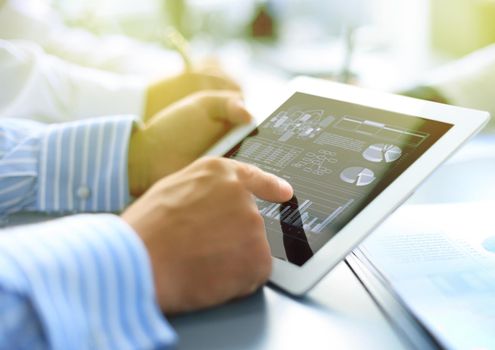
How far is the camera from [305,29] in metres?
2.29

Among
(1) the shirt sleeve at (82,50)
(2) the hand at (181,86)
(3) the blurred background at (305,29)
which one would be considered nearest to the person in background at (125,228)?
(2) the hand at (181,86)

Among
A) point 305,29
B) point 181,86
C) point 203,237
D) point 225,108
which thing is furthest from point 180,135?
point 305,29

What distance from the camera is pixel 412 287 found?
0.37 m

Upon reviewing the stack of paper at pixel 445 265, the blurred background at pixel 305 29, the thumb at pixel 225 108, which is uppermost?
the stack of paper at pixel 445 265

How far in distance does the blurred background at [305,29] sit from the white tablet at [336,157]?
0.79m

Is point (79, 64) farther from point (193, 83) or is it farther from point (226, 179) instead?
point (226, 179)

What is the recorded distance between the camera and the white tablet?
392mm

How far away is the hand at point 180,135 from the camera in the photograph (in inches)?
23.4

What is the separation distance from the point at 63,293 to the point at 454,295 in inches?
9.3

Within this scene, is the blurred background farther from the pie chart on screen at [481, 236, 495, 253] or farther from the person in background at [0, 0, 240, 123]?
the pie chart on screen at [481, 236, 495, 253]

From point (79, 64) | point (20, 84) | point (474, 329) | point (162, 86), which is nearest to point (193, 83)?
point (162, 86)

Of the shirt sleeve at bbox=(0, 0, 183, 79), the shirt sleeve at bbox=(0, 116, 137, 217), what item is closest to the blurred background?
the shirt sleeve at bbox=(0, 0, 183, 79)

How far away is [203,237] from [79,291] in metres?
0.08

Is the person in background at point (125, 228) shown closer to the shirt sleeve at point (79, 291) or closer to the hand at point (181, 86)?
the shirt sleeve at point (79, 291)
